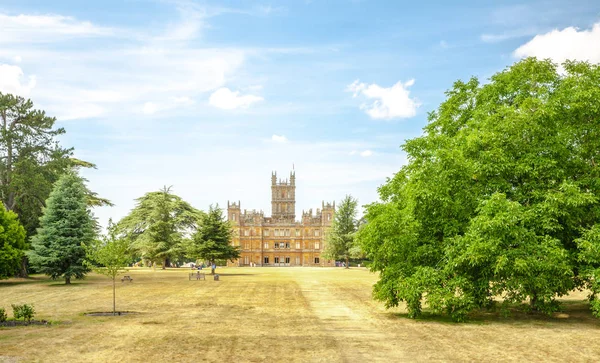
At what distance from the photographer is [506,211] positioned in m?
17.4

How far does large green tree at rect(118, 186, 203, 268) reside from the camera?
59406 millimetres

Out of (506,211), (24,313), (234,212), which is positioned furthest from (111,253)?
A: (234,212)

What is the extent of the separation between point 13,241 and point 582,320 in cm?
3553

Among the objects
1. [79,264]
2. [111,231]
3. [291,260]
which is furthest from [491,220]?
[291,260]

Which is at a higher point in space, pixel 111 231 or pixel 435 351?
pixel 111 231

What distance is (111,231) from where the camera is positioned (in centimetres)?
2206

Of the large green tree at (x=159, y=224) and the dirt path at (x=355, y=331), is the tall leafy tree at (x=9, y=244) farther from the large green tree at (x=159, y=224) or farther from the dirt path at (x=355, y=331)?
the dirt path at (x=355, y=331)

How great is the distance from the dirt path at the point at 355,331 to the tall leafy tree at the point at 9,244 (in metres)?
22.4

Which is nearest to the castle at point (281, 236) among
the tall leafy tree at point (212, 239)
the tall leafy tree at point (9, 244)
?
the tall leafy tree at point (212, 239)

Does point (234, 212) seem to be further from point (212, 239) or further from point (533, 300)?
point (533, 300)

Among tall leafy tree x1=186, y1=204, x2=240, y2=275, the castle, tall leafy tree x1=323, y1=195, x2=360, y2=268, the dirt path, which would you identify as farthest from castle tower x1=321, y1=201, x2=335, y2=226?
the dirt path

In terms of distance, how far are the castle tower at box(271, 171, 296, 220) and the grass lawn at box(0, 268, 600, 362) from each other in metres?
106

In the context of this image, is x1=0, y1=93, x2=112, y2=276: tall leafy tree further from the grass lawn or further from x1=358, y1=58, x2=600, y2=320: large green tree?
x1=358, y1=58, x2=600, y2=320: large green tree

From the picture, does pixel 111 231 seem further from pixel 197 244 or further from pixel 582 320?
pixel 197 244
